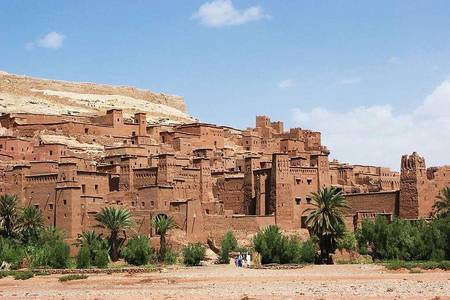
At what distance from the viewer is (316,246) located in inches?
A: 1955

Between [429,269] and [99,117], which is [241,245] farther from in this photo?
[99,117]

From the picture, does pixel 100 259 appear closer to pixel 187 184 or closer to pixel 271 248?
pixel 271 248

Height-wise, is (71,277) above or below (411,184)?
below

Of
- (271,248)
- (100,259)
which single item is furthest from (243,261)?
(100,259)

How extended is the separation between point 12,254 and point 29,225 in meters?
3.60

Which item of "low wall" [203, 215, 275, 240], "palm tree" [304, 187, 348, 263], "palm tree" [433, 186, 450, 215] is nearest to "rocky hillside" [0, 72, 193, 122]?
"low wall" [203, 215, 275, 240]

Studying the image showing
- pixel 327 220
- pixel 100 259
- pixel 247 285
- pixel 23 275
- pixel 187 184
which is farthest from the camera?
pixel 187 184

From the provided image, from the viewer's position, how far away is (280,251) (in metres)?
47.2

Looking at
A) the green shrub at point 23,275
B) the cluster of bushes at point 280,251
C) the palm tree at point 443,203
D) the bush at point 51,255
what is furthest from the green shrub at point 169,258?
the palm tree at point 443,203

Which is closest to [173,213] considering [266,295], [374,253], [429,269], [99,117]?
[374,253]

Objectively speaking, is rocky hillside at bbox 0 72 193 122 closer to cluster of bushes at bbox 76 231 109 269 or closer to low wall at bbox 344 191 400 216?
cluster of bushes at bbox 76 231 109 269

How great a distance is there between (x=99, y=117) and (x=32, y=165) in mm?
19740

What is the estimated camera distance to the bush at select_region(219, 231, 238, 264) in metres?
48.2

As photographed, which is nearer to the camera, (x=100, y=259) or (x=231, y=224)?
(x=100, y=259)
